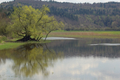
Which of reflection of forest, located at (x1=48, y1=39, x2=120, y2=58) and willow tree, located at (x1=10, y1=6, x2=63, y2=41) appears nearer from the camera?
reflection of forest, located at (x1=48, y1=39, x2=120, y2=58)

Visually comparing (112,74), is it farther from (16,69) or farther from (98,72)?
(16,69)

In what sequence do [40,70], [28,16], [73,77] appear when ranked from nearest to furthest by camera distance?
1. [73,77]
2. [40,70]
3. [28,16]

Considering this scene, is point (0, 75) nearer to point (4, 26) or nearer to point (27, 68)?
point (27, 68)

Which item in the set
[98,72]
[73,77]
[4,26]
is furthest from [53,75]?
[4,26]

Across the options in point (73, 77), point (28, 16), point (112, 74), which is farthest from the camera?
point (28, 16)

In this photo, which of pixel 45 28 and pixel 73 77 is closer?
pixel 73 77

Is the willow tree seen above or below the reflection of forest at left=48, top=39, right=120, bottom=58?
above

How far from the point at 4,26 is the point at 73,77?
46.5 meters

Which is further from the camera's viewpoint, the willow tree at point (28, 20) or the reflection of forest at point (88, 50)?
the willow tree at point (28, 20)

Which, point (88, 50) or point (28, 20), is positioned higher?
point (28, 20)

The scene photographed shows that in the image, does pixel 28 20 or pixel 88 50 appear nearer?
pixel 88 50

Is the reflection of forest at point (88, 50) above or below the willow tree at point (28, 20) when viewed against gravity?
below

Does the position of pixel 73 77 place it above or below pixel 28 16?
below

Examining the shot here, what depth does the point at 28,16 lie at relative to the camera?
49.5 meters
